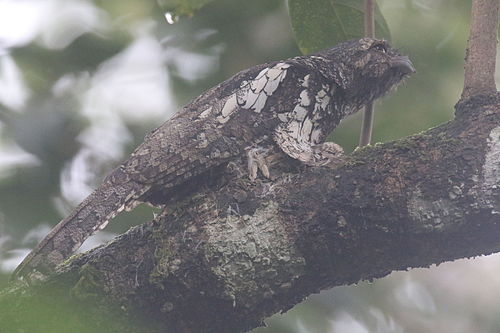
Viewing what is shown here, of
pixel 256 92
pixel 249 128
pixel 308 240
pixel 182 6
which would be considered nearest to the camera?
pixel 308 240

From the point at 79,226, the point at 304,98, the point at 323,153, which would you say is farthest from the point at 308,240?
the point at 304,98

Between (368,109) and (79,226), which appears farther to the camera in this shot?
(368,109)

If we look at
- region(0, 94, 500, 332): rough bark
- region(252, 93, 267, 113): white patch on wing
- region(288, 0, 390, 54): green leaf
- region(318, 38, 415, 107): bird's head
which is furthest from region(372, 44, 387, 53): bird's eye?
region(0, 94, 500, 332): rough bark

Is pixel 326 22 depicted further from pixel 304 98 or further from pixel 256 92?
pixel 256 92

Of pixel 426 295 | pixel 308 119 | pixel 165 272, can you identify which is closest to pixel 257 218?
pixel 165 272

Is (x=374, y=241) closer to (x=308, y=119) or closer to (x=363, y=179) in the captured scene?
(x=363, y=179)

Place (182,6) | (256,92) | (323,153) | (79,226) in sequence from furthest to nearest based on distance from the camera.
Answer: (182,6) → (256,92) → (323,153) → (79,226)

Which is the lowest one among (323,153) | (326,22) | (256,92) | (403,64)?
(323,153)
